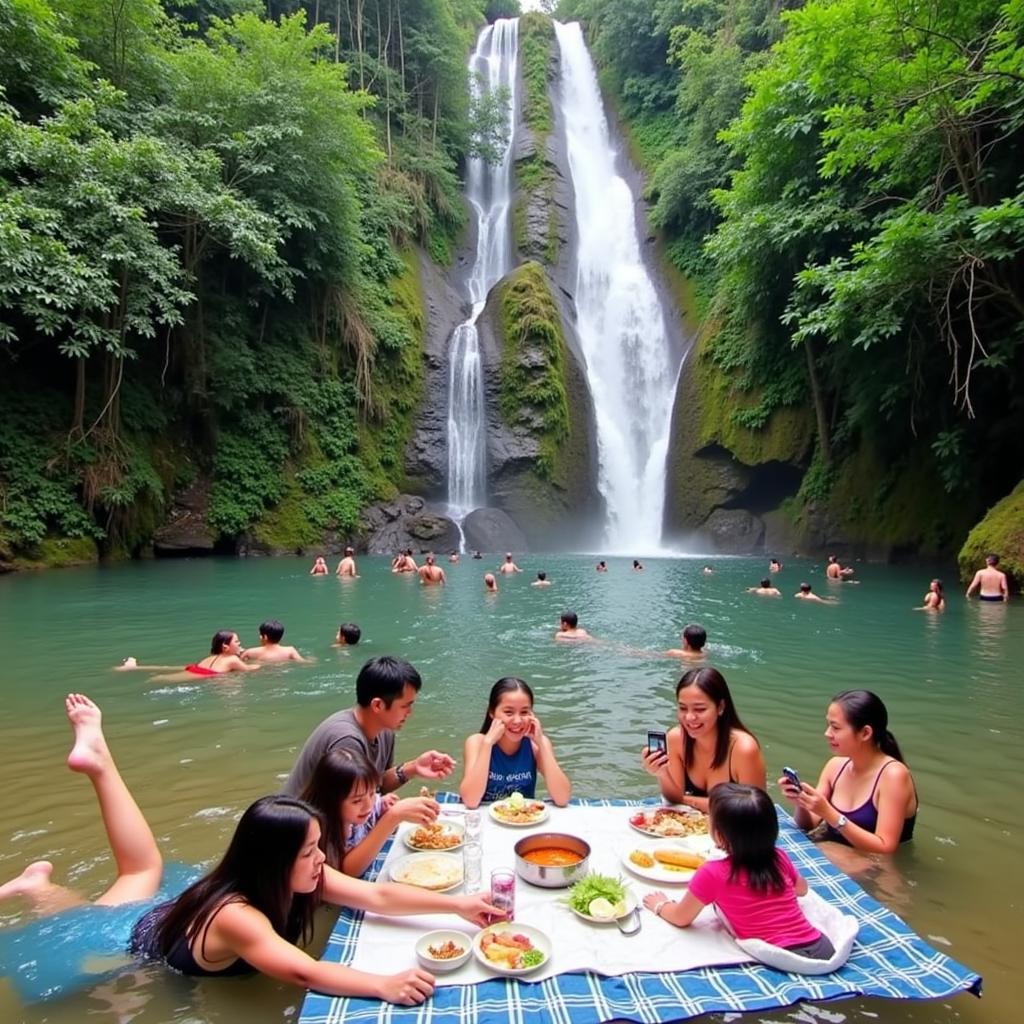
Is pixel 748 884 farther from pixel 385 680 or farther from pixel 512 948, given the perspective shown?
pixel 385 680

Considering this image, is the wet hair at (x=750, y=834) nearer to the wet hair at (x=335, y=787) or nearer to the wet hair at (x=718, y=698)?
the wet hair at (x=718, y=698)

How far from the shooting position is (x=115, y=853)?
3240mm

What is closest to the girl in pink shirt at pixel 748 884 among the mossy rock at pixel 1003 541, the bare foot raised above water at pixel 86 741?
the bare foot raised above water at pixel 86 741

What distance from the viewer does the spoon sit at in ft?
8.31

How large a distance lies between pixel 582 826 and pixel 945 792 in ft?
10.0

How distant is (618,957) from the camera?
242cm

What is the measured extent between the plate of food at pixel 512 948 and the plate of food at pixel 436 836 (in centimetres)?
68

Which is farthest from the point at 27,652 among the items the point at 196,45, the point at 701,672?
the point at 196,45

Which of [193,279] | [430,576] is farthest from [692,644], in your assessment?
[193,279]

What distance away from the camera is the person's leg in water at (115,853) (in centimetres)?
316

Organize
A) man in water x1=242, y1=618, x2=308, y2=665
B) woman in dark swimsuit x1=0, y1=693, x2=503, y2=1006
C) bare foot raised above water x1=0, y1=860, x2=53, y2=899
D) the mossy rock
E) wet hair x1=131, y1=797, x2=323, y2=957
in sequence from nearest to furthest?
woman in dark swimsuit x1=0, y1=693, x2=503, y2=1006
wet hair x1=131, y1=797, x2=323, y2=957
bare foot raised above water x1=0, y1=860, x2=53, y2=899
man in water x1=242, y1=618, x2=308, y2=665
the mossy rock

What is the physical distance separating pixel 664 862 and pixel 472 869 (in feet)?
2.78

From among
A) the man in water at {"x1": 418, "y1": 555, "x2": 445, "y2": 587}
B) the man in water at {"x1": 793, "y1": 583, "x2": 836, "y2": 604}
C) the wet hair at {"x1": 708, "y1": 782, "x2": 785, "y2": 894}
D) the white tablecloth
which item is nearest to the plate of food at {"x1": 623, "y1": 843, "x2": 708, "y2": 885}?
the white tablecloth

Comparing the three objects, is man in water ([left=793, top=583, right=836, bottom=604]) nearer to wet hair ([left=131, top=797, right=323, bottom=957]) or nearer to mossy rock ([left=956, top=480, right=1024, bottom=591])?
mossy rock ([left=956, top=480, right=1024, bottom=591])
